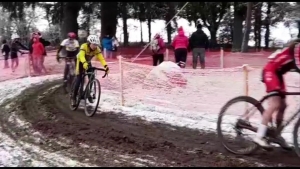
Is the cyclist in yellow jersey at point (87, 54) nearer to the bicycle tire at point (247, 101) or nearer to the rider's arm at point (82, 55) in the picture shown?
the rider's arm at point (82, 55)

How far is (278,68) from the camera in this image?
18.5ft

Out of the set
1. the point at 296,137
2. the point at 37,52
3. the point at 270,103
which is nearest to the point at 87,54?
the point at 270,103

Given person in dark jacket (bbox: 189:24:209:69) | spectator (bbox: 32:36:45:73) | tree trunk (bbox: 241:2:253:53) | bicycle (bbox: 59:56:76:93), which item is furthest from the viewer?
tree trunk (bbox: 241:2:253:53)

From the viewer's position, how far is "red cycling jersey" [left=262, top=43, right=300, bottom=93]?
18.2ft

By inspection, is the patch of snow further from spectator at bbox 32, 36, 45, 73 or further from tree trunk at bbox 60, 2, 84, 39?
tree trunk at bbox 60, 2, 84, 39

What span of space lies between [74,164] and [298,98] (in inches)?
160

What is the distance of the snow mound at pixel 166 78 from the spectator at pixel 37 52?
26.6 feet

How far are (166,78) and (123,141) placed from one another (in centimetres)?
393

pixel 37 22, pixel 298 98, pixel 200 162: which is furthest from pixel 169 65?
pixel 37 22

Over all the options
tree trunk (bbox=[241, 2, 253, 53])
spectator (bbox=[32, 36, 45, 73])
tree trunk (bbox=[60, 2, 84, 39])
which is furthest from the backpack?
tree trunk (bbox=[241, 2, 253, 53])

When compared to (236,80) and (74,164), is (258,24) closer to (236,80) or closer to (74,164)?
(236,80)

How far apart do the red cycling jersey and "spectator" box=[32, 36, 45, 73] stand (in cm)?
1354

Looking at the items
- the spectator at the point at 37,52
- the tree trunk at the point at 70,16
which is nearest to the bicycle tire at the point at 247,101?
the spectator at the point at 37,52

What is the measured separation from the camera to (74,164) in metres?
5.64
